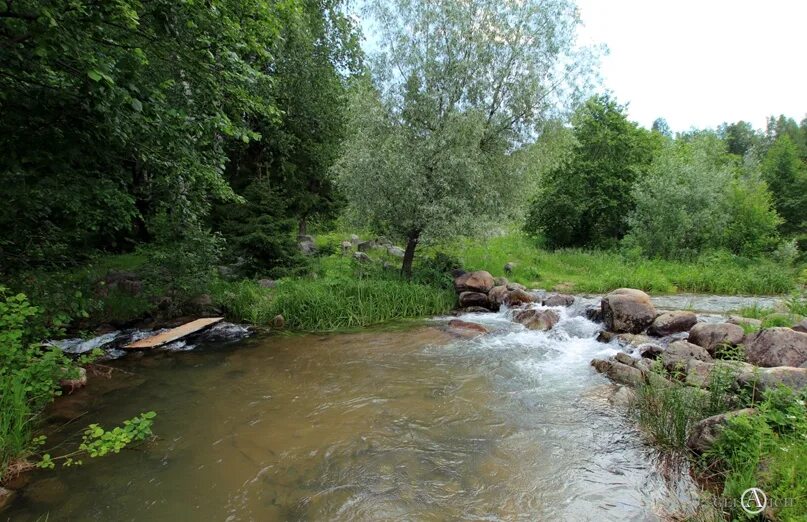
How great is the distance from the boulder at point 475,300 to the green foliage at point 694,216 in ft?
35.3

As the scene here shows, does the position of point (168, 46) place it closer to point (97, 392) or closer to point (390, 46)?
point (97, 392)

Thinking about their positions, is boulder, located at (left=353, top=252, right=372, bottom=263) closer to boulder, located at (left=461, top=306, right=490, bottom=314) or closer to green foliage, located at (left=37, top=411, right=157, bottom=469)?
boulder, located at (left=461, top=306, right=490, bottom=314)

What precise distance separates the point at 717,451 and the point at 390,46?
1267 centimetres

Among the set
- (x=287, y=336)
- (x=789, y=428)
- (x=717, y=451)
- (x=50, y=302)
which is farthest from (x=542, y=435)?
(x=50, y=302)

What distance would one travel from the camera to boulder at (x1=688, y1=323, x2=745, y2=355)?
743cm

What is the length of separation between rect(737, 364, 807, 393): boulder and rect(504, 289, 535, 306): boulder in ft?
24.8

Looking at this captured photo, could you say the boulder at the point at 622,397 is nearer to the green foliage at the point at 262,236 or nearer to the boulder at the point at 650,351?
the boulder at the point at 650,351

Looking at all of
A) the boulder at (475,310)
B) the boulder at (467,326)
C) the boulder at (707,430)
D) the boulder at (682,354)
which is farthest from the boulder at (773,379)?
the boulder at (475,310)

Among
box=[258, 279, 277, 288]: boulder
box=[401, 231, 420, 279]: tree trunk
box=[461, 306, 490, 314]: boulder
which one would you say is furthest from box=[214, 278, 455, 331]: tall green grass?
box=[401, 231, 420, 279]: tree trunk

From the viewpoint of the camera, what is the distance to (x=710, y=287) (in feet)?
47.7

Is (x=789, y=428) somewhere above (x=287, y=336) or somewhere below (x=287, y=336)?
above

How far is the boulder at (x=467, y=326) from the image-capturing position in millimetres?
10445

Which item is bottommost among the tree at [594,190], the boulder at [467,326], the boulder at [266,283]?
the boulder at [467,326]

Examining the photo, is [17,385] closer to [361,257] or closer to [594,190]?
[361,257]
